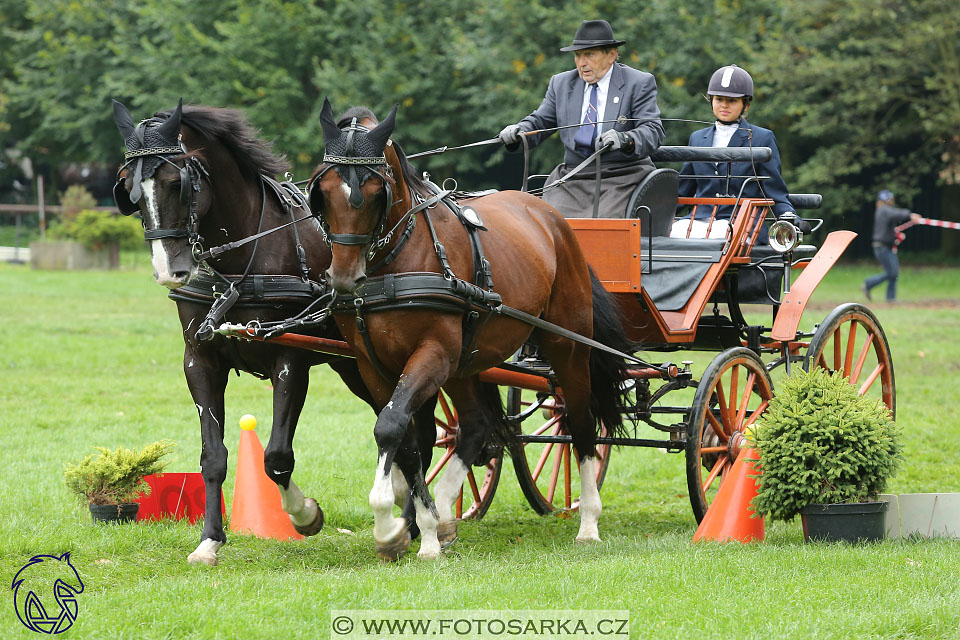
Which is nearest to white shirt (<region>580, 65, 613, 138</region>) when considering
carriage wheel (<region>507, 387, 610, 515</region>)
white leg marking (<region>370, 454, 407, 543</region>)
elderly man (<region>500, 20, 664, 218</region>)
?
elderly man (<region>500, 20, 664, 218</region>)

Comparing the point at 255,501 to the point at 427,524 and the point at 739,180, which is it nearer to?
the point at 427,524

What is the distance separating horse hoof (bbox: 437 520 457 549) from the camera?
584cm

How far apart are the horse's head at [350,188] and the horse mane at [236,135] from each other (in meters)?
0.93

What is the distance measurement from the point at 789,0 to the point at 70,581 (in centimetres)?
2368

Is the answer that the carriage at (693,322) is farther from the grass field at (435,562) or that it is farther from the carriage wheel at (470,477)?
the grass field at (435,562)

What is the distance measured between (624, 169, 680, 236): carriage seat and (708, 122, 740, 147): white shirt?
825mm

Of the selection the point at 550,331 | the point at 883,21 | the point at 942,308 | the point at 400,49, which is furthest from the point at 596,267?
the point at 400,49

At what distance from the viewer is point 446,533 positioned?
19.2 feet

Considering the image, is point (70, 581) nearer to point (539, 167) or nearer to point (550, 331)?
point (550, 331)

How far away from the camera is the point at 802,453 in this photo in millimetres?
5715

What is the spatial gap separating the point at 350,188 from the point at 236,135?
115cm

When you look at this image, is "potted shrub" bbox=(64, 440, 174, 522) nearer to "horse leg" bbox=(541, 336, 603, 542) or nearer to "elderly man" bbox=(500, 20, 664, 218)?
"horse leg" bbox=(541, 336, 603, 542)

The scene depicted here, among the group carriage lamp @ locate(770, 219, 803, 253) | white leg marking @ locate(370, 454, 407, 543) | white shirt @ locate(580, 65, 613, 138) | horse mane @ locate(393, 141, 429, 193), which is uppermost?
white shirt @ locate(580, 65, 613, 138)

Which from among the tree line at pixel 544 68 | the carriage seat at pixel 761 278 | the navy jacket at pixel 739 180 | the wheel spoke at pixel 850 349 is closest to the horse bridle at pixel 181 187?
the navy jacket at pixel 739 180
